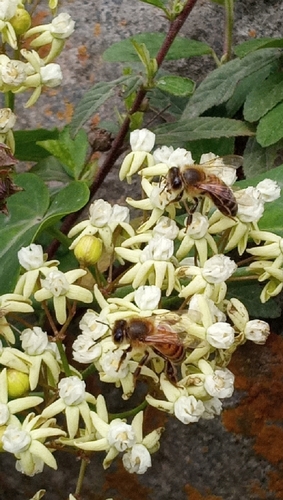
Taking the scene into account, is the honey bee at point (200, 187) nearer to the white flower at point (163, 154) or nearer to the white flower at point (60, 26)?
the white flower at point (163, 154)

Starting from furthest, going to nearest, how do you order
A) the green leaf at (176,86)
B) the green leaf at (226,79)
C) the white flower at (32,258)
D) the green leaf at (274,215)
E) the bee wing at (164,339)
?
1. the green leaf at (226,79)
2. the green leaf at (176,86)
3. the green leaf at (274,215)
4. the white flower at (32,258)
5. the bee wing at (164,339)

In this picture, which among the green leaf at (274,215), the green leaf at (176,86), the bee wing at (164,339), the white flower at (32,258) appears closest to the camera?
the bee wing at (164,339)

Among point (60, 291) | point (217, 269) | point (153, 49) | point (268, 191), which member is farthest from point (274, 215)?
point (153, 49)

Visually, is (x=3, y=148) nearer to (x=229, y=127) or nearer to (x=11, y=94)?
(x=11, y=94)

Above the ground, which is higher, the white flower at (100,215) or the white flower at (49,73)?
the white flower at (49,73)

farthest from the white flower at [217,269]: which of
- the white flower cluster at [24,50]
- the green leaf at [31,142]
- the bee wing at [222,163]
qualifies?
the green leaf at [31,142]

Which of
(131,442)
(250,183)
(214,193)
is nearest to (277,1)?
(250,183)

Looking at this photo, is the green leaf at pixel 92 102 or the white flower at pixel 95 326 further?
the green leaf at pixel 92 102

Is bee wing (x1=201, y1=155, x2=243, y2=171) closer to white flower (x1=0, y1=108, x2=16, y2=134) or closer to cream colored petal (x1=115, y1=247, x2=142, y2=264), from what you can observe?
cream colored petal (x1=115, y1=247, x2=142, y2=264)

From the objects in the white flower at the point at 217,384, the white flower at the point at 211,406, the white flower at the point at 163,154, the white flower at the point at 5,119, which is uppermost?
the white flower at the point at 5,119
